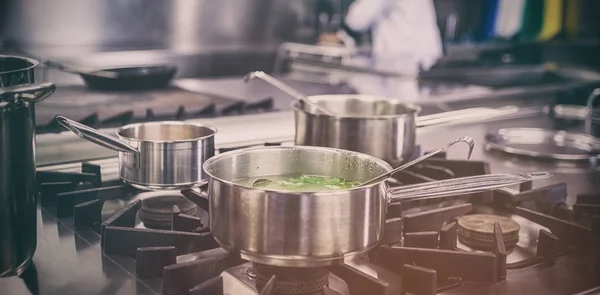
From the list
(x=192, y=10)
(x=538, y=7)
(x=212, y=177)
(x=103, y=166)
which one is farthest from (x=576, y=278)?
(x=538, y=7)

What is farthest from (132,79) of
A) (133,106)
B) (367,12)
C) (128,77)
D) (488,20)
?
(488,20)

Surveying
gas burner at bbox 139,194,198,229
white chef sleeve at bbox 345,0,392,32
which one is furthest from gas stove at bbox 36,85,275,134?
white chef sleeve at bbox 345,0,392,32

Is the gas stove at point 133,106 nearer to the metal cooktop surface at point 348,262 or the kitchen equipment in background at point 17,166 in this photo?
the metal cooktop surface at point 348,262

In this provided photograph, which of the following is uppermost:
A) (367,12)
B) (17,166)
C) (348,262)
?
(367,12)

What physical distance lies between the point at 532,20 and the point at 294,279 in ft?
16.0

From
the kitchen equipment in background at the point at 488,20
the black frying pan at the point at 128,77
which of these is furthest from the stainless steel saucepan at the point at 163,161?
the kitchen equipment in background at the point at 488,20

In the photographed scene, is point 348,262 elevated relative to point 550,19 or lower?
lower

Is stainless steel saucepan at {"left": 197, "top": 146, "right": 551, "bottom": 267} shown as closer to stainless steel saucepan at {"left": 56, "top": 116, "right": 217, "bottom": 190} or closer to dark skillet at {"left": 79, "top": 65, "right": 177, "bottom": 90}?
stainless steel saucepan at {"left": 56, "top": 116, "right": 217, "bottom": 190}

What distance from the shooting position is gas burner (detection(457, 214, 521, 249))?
90 cm

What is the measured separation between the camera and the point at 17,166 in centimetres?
75

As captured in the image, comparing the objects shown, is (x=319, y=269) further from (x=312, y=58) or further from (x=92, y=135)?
(x=312, y=58)

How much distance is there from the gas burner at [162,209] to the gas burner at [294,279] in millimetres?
234

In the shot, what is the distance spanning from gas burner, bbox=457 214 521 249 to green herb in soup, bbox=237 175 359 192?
0.19 metres

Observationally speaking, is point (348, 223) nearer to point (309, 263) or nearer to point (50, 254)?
point (309, 263)
